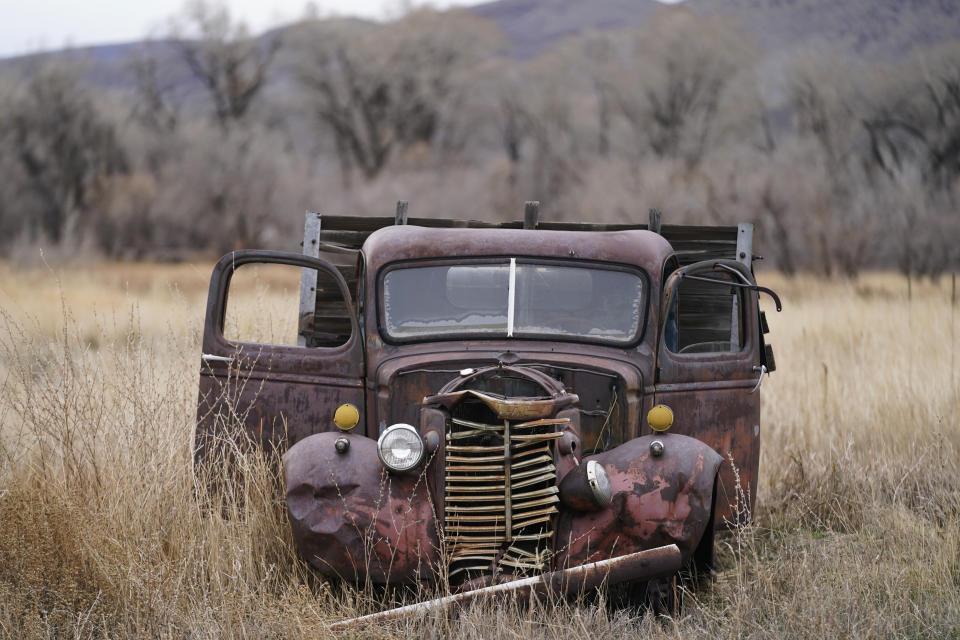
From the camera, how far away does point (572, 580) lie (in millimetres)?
4223

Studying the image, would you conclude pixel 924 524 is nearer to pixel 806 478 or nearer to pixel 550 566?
pixel 806 478

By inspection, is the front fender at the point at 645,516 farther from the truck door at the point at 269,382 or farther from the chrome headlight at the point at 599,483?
the truck door at the point at 269,382

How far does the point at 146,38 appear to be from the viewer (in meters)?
46.3

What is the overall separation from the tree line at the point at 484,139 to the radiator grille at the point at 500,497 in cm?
1737

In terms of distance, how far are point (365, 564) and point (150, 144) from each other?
3299cm

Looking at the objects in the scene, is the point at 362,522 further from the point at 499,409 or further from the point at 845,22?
the point at 845,22

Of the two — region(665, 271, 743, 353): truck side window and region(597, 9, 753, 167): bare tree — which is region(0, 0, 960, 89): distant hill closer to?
region(597, 9, 753, 167): bare tree

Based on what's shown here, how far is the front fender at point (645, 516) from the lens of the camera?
14.6 ft

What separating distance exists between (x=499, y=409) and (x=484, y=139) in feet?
142

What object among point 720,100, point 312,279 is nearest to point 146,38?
point 720,100

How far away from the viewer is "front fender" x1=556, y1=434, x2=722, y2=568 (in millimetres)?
4441

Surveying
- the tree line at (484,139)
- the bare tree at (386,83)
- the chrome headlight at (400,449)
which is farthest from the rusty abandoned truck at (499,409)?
the bare tree at (386,83)

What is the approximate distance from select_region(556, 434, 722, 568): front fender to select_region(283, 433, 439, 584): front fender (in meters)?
0.60

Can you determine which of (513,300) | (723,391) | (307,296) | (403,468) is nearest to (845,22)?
(307,296)
